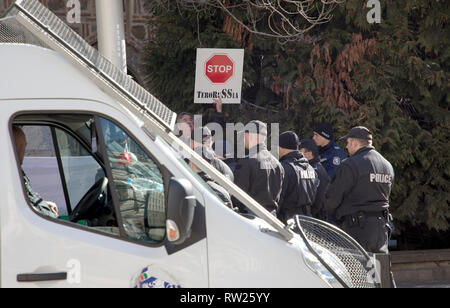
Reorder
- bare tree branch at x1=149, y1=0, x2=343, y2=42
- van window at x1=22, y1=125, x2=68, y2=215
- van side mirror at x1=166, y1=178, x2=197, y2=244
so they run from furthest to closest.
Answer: bare tree branch at x1=149, y1=0, x2=343, y2=42 → van window at x1=22, y1=125, x2=68, y2=215 → van side mirror at x1=166, y1=178, x2=197, y2=244

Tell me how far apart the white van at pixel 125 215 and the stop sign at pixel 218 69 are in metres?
4.75

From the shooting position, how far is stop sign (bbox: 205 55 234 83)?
8273mm

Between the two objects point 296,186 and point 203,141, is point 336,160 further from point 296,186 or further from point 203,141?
point 203,141

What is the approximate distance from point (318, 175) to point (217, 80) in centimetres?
183

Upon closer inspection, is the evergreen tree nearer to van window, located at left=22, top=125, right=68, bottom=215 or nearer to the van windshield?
van window, located at left=22, top=125, right=68, bottom=215

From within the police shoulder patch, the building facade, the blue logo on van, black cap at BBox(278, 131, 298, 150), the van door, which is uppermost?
the building facade

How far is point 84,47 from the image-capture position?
3500 mm

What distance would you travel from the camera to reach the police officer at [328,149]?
828cm

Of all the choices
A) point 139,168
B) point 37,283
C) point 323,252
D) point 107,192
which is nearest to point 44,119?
point 107,192

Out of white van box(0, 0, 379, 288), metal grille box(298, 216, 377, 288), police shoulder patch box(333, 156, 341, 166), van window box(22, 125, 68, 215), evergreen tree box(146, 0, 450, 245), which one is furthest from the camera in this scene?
evergreen tree box(146, 0, 450, 245)

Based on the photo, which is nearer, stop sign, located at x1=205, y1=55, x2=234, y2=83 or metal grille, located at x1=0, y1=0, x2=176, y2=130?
metal grille, located at x1=0, y1=0, x2=176, y2=130

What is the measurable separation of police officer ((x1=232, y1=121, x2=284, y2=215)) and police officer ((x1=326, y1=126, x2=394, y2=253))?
2.01ft

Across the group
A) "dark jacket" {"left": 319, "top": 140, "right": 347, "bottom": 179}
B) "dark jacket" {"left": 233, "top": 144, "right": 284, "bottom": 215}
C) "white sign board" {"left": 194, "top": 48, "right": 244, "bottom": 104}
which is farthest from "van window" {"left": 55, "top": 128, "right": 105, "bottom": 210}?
"dark jacket" {"left": 319, "top": 140, "right": 347, "bottom": 179}

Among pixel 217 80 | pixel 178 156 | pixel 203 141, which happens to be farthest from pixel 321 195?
pixel 178 156
